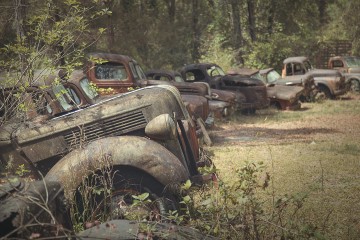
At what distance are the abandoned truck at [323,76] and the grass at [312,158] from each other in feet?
8.13

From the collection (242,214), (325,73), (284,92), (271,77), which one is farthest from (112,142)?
(325,73)

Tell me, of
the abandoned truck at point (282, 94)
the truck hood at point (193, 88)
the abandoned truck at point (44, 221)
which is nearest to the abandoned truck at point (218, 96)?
the truck hood at point (193, 88)

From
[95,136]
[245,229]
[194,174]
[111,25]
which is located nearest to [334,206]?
[194,174]

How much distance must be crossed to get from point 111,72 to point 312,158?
5372 millimetres

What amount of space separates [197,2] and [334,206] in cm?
2356

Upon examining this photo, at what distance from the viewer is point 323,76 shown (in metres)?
18.4

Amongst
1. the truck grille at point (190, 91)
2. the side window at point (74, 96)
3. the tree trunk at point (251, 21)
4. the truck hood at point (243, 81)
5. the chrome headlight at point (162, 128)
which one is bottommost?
the truck hood at point (243, 81)

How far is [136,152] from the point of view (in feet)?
14.9

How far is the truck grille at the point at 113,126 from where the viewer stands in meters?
5.10

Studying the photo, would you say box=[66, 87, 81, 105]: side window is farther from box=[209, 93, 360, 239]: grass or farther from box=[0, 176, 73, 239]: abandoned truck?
box=[0, 176, 73, 239]: abandoned truck

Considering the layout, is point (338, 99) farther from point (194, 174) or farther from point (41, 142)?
point (41, 142)

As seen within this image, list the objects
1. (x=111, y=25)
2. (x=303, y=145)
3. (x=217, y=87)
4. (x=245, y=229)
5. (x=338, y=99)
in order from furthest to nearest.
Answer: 1. (x=338, y=99)
2. (x=111, y=25)
3. (x=217, y=87)
4. (x=303, y=145)
5. (x=245, y=229)

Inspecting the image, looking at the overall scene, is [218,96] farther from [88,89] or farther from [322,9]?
[322,9]

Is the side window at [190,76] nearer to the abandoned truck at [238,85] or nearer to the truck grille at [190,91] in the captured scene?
the abandoned truck at [238,85]
